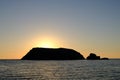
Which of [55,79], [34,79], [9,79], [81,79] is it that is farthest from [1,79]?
[81,79]

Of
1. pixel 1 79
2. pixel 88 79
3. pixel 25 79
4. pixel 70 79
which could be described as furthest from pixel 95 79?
pixel 1 79

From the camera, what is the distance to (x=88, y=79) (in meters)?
65.5

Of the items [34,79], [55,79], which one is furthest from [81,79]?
[34,79]

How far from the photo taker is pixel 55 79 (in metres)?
67.2

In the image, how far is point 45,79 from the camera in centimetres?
6750

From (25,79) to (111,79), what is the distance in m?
20.4

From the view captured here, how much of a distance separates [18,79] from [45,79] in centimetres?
658

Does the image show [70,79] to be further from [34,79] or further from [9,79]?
[9,79]

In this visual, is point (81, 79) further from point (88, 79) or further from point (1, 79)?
point (1, 79)

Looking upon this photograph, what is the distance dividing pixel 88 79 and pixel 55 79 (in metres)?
8.10

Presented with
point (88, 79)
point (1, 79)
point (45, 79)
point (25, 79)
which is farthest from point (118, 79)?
point (1, 79)

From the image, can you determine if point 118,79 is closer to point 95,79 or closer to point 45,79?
point 95,79

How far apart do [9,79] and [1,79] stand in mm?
2019

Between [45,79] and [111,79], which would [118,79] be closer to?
[111,79]
